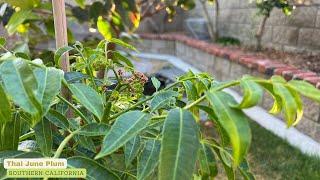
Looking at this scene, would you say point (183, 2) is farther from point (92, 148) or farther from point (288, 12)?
point (92, 148)

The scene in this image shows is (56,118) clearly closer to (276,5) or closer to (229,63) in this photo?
(276,5)

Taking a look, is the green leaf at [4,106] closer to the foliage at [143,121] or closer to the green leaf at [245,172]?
the foliage at [143,121]

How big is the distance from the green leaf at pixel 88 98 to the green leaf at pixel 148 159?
9cm

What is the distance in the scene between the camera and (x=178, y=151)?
1.63 ft

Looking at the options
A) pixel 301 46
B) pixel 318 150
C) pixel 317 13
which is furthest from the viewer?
pixel 301 46

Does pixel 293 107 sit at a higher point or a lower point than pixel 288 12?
lower

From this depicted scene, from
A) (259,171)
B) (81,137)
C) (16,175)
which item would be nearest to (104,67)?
(81,137)

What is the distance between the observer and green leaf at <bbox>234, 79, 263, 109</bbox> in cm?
49

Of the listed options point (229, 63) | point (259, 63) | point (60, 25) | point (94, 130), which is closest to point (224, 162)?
point (94, 130)

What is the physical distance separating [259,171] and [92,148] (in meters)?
1.51

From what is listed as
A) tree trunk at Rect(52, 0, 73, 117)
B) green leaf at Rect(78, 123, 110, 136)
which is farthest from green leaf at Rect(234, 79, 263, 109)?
tree trunk at Rect(52, 0, 73, 117)

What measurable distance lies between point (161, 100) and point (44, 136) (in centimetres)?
22

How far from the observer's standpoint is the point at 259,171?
2.00 metres

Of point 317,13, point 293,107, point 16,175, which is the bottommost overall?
point 16,175
